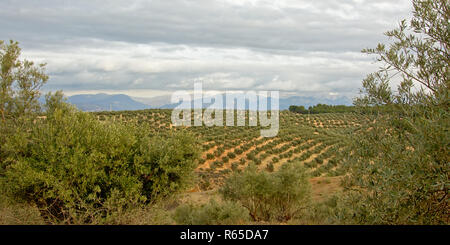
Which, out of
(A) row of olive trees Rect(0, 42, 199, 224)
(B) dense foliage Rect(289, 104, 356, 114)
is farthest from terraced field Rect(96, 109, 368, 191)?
(B) dense foliage Rect(289, 104, 356, 114)

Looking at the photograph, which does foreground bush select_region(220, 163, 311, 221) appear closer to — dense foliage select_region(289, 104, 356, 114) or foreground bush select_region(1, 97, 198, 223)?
foreground bush select_region(1, 97, 198, 223)

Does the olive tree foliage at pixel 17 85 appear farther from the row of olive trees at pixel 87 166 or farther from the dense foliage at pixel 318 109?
the dense foliage at pixel 318 109

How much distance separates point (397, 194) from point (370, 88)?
8.98ft

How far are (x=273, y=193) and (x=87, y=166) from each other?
7.70 metres

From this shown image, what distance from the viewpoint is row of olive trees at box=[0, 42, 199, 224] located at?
36.4 ft

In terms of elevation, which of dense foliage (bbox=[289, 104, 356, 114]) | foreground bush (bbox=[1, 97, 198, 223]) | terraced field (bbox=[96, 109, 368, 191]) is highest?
dense foliage (bbox=[289, 104, 356, 114])

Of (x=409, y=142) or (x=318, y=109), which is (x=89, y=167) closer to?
(x=409, y=142)

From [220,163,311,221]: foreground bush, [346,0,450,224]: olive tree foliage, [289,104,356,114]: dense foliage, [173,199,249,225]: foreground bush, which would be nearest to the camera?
[346,0,450,224]: olive tree foliage

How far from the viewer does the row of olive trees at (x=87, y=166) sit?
11086mm

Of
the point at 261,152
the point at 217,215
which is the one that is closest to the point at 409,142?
the point at 217,215

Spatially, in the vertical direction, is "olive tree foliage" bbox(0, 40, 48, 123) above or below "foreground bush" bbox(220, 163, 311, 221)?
above
